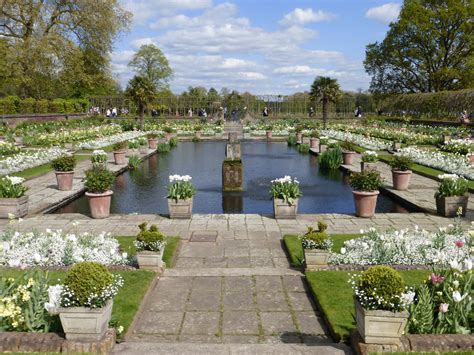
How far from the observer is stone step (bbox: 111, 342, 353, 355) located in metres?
4.52

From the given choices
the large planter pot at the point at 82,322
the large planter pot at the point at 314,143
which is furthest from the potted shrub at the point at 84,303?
the large planter pot at the point at 314,143

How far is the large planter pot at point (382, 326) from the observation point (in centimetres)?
429

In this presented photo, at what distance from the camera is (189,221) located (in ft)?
34.9

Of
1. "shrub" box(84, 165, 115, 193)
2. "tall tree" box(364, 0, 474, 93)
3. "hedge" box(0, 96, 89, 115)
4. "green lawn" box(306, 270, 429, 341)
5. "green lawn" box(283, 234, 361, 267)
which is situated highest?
"tall tree" box(364, 0, 474, 93)

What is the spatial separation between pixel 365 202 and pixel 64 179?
352 inches

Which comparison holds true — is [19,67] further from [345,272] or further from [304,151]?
[345,272]

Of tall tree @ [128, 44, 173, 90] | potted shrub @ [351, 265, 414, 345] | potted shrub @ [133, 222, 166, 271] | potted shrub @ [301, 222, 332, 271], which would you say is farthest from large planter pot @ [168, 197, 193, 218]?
tall tree @ [128, 44, 173, 90]

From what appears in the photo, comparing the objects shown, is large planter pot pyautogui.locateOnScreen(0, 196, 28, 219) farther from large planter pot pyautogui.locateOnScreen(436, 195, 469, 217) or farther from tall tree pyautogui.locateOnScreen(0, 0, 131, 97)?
tall tree pyautogui.locateOnScreen(0, 0, 131, 97)

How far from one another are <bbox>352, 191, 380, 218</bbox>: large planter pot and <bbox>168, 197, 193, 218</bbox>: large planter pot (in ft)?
13.3

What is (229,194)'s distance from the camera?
49.0 feet

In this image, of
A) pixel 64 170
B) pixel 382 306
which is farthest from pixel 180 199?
pixel 382 306

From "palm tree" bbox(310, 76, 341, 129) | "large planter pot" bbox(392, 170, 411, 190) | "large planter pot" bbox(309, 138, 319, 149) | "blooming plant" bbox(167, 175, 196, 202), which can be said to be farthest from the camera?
"palm tree" bbox(310, 76, 341, 129)

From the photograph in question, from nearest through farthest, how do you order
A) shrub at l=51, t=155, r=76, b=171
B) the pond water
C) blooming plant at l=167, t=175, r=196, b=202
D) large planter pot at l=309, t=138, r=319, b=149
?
blooming plant at l=167, t=175, r=196, b=202
the pond water
shrub at l=51, t=155, r=76, b=171
large planter pot at l=309, t=138, r=319, b=149

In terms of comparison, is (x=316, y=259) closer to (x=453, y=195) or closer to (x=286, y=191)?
(x=286, y=191)
